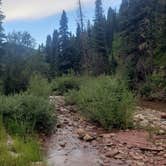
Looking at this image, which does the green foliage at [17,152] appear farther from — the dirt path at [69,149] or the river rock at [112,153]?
the river rock at [112,153]

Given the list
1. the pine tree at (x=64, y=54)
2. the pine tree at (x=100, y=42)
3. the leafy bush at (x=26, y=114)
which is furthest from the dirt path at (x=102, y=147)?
the pine tree at (x=64, y=54)

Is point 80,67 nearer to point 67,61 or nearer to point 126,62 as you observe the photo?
point 67,61

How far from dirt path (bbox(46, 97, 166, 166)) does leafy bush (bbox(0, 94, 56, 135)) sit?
0.47 metres

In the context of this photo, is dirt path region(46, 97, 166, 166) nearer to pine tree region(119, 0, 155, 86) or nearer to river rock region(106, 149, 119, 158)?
river rock region(106, 149, 119, 158)

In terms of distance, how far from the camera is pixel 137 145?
7531mm

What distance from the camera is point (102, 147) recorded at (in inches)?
297

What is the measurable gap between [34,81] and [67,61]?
28.3 metres

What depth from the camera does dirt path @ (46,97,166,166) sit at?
21.2ft

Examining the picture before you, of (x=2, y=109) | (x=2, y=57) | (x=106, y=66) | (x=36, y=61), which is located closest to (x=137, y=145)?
(x=2, y=109)

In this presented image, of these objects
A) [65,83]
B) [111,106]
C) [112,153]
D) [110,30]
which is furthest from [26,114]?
→ [110,30]

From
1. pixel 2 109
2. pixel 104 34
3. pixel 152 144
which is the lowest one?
pixel 152 144

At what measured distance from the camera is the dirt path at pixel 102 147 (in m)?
6.48

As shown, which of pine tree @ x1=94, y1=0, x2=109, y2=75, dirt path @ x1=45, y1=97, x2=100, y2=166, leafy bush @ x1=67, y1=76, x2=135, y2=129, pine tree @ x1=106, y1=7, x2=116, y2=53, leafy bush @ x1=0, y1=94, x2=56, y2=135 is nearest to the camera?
dirt path @ x1=45, y1=97, x2=100, y2=166

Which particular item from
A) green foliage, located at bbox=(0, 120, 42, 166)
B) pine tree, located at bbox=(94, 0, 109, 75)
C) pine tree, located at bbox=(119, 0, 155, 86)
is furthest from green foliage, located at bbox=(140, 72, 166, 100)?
green foliage, located at bbox=(0, 120, 42, 166)
